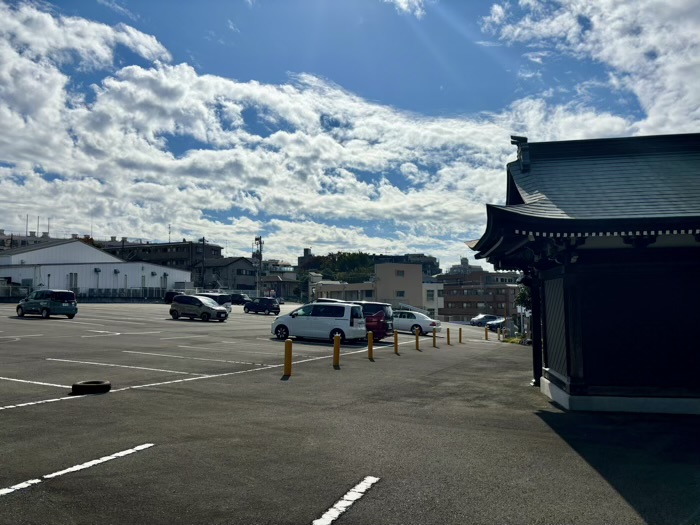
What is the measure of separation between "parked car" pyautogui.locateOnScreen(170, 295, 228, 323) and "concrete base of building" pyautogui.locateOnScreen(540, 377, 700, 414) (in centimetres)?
2908

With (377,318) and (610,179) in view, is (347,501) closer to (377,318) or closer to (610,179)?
(610,179)

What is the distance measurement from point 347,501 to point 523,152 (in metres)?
9.25

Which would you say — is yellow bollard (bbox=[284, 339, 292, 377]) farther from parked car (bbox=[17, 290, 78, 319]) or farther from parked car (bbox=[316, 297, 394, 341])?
parked car (bbox=[17, 290, 78, 319])

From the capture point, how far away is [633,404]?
Answer: 959 centimetres

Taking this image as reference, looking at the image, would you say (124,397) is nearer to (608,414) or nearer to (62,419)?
(62,419)

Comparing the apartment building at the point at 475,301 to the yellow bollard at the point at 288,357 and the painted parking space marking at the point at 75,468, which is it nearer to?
A: the yellow bollard at the point at 288,357

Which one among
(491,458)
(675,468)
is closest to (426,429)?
(491,458)

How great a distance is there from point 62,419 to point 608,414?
893 centimetres

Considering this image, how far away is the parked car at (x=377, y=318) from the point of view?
1027 inches

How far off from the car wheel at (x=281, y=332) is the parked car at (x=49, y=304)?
50.4 ft

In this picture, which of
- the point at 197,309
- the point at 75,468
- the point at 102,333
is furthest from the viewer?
the point at 197,309

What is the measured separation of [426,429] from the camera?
26.5 feet

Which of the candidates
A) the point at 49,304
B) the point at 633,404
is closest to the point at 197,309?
the point at 49,304

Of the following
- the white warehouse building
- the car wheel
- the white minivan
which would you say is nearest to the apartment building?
the white warehouse building
